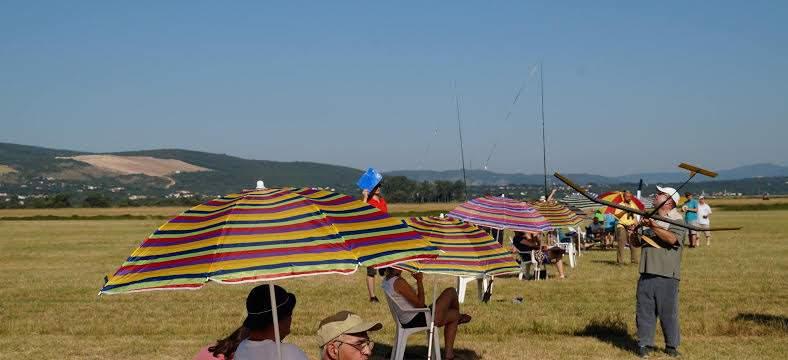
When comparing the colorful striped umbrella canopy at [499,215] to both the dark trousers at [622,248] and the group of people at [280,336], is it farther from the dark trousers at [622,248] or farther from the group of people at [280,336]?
the dark trousers at [622,248]

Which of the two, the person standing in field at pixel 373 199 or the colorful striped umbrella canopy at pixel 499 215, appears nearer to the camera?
the person standing in field at pixel 373 199

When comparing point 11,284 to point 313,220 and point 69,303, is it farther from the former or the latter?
point 313,220

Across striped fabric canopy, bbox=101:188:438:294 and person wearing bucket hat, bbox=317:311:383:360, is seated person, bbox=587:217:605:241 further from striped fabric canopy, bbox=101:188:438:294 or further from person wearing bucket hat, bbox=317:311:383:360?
person wearing bucket hat, bbox=317:311:383:360

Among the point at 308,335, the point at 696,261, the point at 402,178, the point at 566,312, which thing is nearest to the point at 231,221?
the point at 308,335

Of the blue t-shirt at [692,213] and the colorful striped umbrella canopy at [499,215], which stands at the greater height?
the colorful striped umbrella canopy at [499,215]

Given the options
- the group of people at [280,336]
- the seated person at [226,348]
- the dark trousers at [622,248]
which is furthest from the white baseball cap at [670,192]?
the dark trousers at [622,248]

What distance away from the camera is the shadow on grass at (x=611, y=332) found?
1104 centimetres

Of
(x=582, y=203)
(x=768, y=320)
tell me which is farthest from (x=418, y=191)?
(x=768, y=320)

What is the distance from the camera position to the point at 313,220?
19.1 feet

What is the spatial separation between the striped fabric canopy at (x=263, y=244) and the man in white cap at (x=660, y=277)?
4203 millimetres

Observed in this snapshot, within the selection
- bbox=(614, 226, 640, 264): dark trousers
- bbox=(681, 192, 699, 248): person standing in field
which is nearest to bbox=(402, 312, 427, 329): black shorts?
bbox=(614, 226, 640, 264): dark trousers

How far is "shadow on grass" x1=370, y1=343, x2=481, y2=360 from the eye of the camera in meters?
10.4

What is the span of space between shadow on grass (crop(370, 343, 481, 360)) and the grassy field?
0.08 feet

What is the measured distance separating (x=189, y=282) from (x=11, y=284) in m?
14.6
